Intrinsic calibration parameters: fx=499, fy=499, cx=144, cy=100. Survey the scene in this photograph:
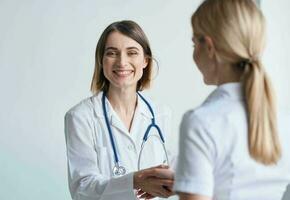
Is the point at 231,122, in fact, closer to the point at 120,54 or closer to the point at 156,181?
the point at 156,181

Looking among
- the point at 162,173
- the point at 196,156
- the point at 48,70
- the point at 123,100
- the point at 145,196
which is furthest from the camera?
the point at 48,70

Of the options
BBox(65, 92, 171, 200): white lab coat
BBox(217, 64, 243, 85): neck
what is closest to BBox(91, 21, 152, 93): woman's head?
BBox(65, 92, 171, 200): white lab coat

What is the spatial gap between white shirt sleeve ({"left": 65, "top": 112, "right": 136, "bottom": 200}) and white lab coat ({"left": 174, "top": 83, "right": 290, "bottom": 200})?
52cm

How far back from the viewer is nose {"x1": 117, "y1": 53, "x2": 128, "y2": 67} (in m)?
1.64

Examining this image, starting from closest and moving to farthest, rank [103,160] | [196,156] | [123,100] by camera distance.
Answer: [196,156] < [103,160] < [123,100]

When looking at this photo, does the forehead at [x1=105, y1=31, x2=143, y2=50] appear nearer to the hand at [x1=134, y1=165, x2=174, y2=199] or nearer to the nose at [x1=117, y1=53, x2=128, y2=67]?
the nose at [x1=117, y1=53, x2=128, y2=67]

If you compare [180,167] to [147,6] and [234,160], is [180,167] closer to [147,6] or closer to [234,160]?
[234,160]

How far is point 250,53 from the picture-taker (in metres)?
0.96

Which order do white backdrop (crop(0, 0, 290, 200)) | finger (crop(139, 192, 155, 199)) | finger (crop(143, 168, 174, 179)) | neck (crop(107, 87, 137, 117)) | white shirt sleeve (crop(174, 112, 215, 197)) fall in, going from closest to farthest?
white shirt sleeve (crop(174, 112, 215, 197)) < finger (crop(143, 168, 174, 179)) < finger (crop(139, 192, 155, 199)) < neck (crop(107, 87, 137, 117)) < white backdrop (crop(0, 0, 290, 200))

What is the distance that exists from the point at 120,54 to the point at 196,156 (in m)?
0.81

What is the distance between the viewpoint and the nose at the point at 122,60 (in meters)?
1.64

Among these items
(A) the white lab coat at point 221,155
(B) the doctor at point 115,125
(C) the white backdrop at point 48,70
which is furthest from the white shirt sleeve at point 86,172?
(C) the white backdrop at point 48,70

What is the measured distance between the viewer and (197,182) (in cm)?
92

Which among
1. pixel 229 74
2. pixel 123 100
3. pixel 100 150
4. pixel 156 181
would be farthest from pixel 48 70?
pixel 229 74
